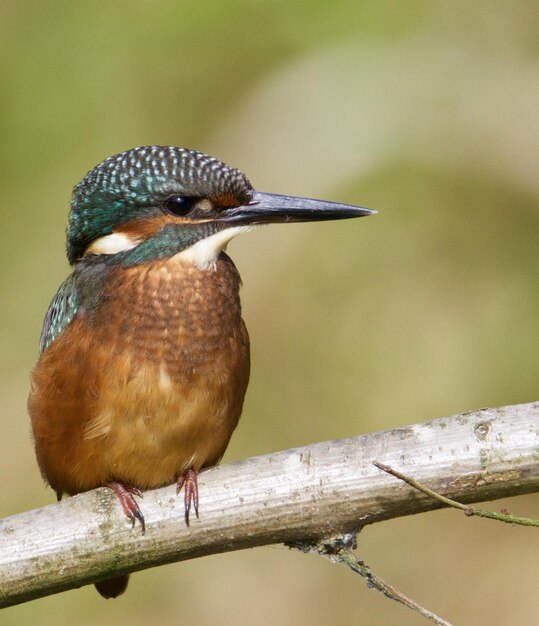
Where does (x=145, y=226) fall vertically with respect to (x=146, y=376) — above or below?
above

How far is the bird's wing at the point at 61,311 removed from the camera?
136 inches

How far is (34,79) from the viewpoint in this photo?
6855 millimetres

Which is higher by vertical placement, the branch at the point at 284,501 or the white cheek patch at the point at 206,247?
the white cheek patch at the point at 206,247

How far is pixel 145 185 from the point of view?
131 inches

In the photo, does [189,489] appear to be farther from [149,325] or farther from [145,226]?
[145,226]

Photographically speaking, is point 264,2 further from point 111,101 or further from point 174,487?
point 174,487

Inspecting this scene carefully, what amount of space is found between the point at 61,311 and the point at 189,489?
86cm

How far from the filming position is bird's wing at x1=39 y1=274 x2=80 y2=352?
3.44 m

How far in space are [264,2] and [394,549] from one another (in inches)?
143

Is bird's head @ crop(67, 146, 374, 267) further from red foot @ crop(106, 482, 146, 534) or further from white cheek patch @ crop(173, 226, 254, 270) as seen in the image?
red foot @ crop(106, 482, 146, 534)

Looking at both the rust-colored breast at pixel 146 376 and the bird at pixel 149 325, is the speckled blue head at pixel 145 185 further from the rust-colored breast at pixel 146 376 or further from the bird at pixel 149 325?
the rust-colored breast at pixel 146 376

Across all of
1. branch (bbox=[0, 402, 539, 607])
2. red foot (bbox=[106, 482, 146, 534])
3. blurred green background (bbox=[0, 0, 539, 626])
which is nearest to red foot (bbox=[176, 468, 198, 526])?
branch (bbox=[0, 402, 539, 607])

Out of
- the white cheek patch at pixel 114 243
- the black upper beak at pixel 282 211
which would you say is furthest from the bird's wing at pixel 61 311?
the black upper beak at pixel 282 211

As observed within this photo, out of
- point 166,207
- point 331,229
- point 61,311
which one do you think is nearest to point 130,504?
point 61,311
